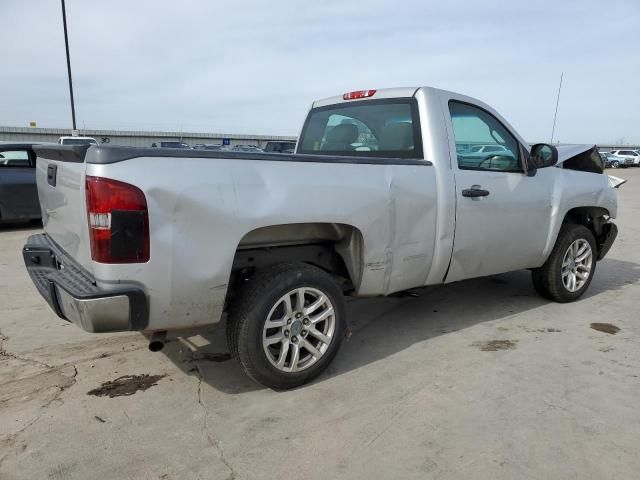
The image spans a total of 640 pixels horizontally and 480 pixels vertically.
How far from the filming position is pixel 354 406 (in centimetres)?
291

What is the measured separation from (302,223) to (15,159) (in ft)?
27.1

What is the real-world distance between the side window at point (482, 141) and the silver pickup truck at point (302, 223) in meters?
0.02

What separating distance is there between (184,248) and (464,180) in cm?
223

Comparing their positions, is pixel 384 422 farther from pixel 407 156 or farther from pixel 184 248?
pixel 407 156

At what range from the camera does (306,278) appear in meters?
3.03

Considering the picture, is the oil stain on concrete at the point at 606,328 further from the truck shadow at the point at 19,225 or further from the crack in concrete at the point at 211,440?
the truck shadow at the point at 19,225

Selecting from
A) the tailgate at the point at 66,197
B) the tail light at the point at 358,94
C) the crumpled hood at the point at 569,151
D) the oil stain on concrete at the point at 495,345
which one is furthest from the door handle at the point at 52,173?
the crumpled hood at the point at 569,151

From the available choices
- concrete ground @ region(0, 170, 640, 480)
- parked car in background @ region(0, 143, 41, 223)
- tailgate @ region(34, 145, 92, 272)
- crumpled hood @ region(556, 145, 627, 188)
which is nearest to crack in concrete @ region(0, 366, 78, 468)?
concrete ground @ region(0, 170, 640, 480)

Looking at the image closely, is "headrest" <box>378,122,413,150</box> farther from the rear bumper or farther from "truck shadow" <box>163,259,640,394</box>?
the rear bumper

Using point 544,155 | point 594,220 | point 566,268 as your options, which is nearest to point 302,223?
point 544,155

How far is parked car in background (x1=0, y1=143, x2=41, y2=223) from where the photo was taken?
8750mm

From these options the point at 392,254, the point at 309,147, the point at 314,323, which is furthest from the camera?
the point at 309,147

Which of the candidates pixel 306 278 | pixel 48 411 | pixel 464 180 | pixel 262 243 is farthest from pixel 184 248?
pixel 464 180

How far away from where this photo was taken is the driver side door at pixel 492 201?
12.5ft
